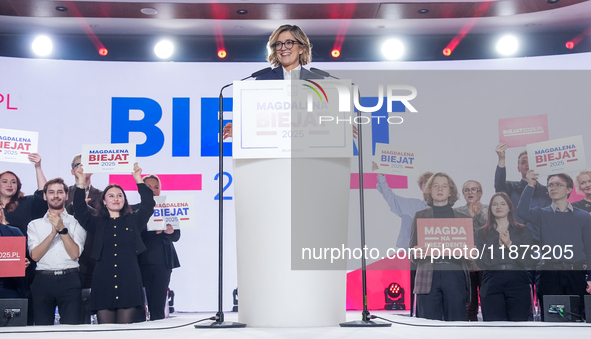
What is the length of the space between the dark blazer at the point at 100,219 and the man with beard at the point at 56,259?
154 mm

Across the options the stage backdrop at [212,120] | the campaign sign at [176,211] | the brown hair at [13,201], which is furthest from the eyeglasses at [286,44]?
the stage backdrop at [212,120]

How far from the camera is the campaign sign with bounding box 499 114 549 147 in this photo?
175 inches

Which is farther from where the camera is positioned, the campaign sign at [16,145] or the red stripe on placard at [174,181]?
the red stripe on placard at [174,181]

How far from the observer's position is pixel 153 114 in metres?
5.48

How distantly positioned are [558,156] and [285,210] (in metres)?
2.99

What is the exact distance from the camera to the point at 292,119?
1897mm

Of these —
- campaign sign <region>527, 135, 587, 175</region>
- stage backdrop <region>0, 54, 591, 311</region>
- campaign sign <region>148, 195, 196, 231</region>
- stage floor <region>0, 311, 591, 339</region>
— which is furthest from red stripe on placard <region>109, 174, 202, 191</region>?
stage floor <region>0, 311, 591, 339</region>

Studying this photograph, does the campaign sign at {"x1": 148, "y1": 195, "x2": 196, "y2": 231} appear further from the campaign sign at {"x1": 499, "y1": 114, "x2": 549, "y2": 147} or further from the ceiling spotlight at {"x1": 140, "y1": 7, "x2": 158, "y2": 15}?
the campaign sign at {"x1": 499, "y1": 114, "x2": 549, "y2": 147}

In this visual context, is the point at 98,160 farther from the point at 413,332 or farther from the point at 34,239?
the point at 413,332

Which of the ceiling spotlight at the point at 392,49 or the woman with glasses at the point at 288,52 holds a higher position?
the ceiling spotlight at the point at 392,49

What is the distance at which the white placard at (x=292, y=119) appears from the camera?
189cm

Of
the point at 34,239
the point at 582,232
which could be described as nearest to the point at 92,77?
the point at 34,239

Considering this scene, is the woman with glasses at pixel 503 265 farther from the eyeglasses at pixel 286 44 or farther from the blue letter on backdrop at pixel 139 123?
the blue letter on backdrop at pixel 139 123

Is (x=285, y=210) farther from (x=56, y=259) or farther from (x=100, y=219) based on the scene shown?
(x=56, y=259)
